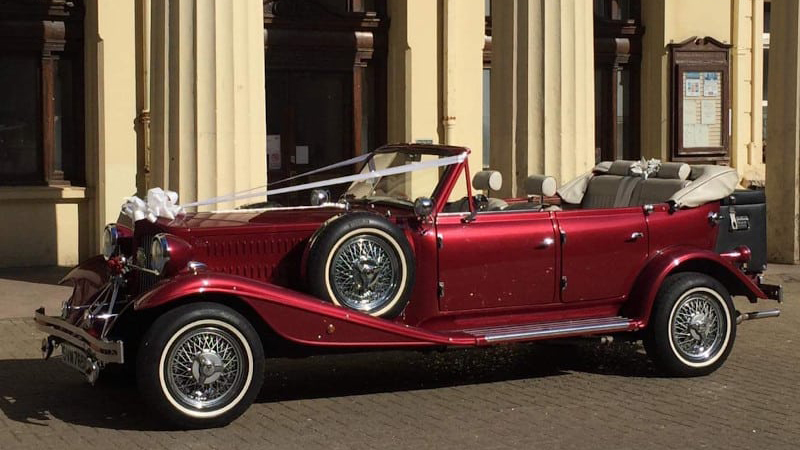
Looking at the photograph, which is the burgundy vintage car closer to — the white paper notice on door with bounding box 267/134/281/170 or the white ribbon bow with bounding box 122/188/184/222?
the white ribbon bow with bounding box 122/188/184/222

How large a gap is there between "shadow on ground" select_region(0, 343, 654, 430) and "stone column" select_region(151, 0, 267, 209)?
8.19ft

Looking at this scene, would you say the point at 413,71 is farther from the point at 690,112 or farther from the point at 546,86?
the point at 690,112

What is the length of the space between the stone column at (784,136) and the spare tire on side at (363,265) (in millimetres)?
8374

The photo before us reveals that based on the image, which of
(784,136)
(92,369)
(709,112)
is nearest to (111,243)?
(92,369)

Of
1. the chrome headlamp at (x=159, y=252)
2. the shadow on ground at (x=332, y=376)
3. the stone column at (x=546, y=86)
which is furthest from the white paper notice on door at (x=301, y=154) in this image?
the chrome headlamp at (x=159, y=252)

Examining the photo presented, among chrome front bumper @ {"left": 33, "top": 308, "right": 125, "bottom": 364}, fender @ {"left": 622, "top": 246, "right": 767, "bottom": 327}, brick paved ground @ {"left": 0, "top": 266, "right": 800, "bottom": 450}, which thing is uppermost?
fender @ {"left": 622, "top": 246, "right": 767, "bottom": 327}

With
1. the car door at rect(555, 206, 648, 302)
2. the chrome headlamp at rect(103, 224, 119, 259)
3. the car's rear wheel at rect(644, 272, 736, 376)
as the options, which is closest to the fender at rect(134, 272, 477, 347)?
the chrome headlamp at rect(103, 224, 119, 259)

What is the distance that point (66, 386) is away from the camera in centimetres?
809

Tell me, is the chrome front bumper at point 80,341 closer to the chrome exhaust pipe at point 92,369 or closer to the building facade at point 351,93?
the chrome exhaust pipe at point 92,369

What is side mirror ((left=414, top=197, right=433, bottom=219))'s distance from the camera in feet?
24.9

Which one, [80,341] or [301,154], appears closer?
[80,341]

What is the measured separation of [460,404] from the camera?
757 centimetres

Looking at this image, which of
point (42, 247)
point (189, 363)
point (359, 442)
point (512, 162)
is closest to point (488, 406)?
point (359, 442)

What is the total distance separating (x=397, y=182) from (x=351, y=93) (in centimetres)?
656
